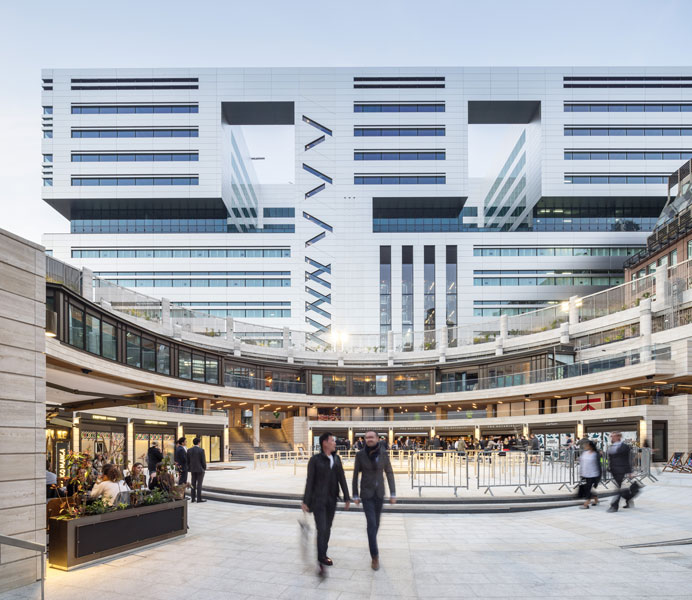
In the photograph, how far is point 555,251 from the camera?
65000mm

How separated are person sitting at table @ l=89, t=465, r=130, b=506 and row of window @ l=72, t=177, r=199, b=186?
62.1m

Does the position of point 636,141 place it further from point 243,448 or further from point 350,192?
point 243,448

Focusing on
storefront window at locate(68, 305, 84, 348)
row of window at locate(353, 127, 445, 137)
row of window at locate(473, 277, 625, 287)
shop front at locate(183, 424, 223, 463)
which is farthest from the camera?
row of window at locate(353, 127, 445, 137)

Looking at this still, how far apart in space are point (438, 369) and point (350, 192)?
2867 centimetres

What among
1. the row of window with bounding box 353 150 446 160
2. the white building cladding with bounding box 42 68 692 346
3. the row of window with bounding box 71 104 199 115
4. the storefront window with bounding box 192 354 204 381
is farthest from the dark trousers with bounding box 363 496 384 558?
the row of window with bounding box 71 104 199 115

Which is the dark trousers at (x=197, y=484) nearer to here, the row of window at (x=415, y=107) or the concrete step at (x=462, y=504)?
the concrete step at (x=462, y=504)

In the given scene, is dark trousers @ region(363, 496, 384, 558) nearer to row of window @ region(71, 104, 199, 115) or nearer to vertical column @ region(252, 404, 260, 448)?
vertical column @ region(252, 404, 260, 448)

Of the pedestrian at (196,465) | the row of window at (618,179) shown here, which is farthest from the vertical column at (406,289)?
the pedestrian at (196,465)

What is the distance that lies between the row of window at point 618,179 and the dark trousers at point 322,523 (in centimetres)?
6470

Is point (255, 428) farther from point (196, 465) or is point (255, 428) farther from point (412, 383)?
point (196, 465)

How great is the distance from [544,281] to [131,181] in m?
49.5

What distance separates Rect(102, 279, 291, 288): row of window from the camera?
6638 centimetres

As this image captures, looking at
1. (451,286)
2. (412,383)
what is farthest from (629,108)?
(412,383)

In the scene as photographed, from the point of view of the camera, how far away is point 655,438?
27906 mm
